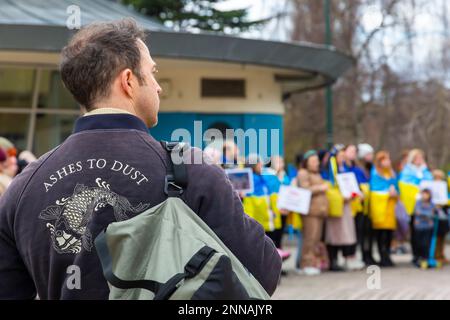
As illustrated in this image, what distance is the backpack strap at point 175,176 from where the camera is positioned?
214 centimetres

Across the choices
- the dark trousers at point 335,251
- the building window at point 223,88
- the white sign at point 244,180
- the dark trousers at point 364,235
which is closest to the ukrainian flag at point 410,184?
the dark trousers at point 364,235

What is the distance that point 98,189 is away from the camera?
7.22ft

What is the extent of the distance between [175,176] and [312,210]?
406 inches

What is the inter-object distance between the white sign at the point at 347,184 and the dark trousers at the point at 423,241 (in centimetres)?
140

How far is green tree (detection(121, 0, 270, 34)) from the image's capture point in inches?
905

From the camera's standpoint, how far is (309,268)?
12.3 metres

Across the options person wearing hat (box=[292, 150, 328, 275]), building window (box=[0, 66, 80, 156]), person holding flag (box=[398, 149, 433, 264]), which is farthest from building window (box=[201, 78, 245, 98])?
person wearing hat (box=[292, 150, 328, 275])

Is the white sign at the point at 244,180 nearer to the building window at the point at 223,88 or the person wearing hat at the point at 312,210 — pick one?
the person wearing hat at the point at 312,210

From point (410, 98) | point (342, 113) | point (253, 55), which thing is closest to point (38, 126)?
point (253, 55)

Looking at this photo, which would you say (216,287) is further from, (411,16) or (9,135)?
(411,16)

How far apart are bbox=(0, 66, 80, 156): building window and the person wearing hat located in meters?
5.74

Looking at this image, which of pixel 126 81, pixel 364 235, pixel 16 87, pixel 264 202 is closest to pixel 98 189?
pixel 126 81

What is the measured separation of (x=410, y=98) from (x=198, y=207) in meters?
27.1

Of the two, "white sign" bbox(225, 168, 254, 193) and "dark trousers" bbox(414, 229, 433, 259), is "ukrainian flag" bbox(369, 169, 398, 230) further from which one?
"white sign" bbox(225, 168, 254, 193)
